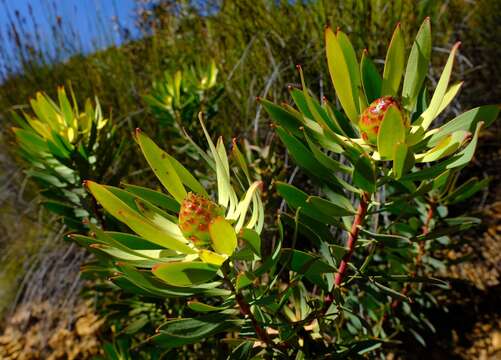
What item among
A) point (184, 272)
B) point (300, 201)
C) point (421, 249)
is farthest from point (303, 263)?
point (421, 249)

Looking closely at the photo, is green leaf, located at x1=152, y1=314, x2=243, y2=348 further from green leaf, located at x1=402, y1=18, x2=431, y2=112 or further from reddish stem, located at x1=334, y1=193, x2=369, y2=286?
green leaf, located at x1=402, y1=18, x2=431, y2=112

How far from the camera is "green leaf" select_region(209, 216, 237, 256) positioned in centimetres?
43

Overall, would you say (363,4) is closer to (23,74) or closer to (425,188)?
(425,188)

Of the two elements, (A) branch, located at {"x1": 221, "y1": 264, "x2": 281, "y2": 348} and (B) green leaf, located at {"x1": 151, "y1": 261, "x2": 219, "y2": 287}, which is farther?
(A) branch, located at {"x1": 221, "y1": 264, "x2": 281, "y2": 348}

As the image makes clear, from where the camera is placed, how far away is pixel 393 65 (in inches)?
21.8

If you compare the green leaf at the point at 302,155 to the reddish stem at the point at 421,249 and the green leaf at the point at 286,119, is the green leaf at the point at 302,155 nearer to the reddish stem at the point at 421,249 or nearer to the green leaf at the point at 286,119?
the green leaf at the point at 286,119

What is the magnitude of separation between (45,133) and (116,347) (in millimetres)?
576

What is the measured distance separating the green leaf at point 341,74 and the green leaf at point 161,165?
0.24m

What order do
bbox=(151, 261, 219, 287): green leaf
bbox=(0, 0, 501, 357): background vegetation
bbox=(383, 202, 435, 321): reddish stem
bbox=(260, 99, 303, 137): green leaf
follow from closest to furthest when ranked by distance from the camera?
bbox=(151, 261, 219, 287): green leaf → bbox=(260, 99, 303, 137): green leaf → bbox=(383, 202, 435, 321): reddish stem → bbox=(0, 0, 501, 357): background vegetation

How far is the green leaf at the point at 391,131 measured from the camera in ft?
1.44

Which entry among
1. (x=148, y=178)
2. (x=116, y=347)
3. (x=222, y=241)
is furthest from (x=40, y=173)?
(x=148, y=178)

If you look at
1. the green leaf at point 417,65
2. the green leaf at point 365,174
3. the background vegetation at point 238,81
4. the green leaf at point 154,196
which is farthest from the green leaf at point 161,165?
the background vegetation at point 238,81

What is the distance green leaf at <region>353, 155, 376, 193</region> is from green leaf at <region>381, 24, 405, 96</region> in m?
0.13

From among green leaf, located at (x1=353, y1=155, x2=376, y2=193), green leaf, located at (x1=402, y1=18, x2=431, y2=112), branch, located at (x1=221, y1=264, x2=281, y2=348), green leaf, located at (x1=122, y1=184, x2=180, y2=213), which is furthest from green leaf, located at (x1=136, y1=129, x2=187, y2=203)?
green leaf, located at (x1=402, y1=18, x2=431, y2=112)
